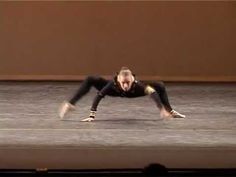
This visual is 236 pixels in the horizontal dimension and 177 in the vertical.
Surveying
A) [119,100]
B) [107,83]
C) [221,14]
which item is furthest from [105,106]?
[221,14]

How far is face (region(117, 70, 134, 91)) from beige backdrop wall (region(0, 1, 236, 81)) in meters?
→ 3.42

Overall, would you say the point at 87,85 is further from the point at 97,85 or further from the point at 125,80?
the point at 125,80

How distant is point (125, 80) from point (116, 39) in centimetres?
349

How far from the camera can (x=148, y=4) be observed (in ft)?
27.8

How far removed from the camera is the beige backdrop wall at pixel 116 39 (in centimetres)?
849

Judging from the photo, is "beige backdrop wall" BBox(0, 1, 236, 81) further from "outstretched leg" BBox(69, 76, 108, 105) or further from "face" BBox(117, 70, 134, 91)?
"face" BBox(117, 70, 134, 91)

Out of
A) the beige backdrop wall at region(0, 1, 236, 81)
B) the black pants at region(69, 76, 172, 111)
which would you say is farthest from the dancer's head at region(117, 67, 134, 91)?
the beige backdrop wall at region(0, 1, 236, 81)

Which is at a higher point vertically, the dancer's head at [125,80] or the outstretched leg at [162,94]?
the dancer's head at [125,80]

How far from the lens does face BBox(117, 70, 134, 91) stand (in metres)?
5.10

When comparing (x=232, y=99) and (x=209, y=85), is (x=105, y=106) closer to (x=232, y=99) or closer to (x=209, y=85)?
(x=232, y=99)

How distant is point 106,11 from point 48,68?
1135 mm

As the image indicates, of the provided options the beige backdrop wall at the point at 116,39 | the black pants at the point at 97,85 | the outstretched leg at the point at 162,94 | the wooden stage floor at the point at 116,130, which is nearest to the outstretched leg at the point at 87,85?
the black pants at the point at 97,85

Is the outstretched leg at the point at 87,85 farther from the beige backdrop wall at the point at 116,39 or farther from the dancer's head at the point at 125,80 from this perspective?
the beige backdrop wall at the point at 116,39

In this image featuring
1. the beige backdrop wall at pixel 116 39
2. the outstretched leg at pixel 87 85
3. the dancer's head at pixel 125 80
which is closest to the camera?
the dancer's head at pixel 125 80
